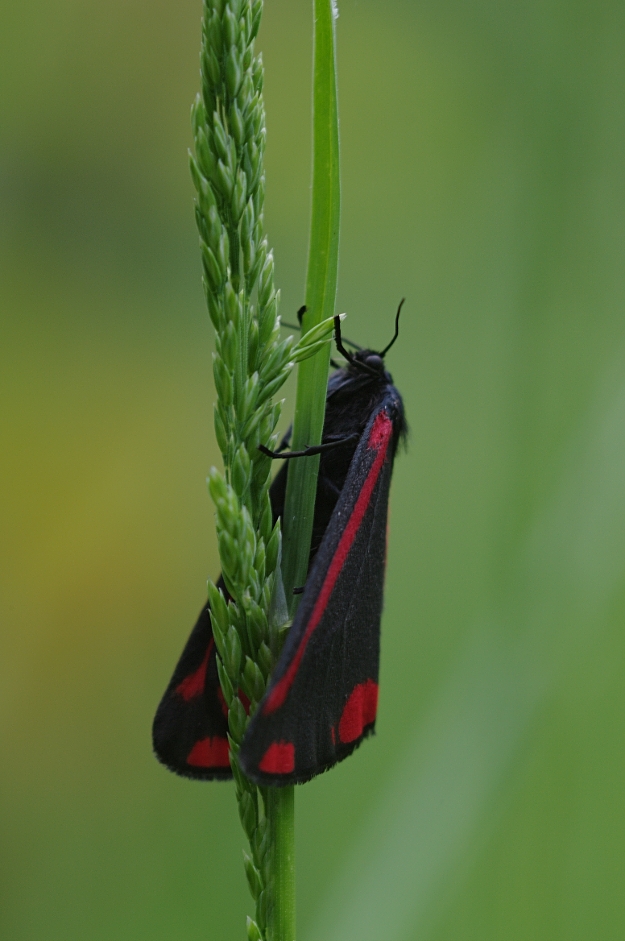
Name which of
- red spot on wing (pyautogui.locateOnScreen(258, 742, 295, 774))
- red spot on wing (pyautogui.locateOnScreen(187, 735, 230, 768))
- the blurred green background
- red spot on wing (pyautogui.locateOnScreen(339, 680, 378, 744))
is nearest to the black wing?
red spot on wing (pyautogui.locateOnScreen(187, 735, 230, 768))

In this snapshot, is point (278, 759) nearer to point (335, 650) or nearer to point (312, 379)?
point (335, 650)

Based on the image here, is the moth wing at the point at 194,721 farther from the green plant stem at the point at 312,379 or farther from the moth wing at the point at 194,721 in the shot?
the green plant stem at the point at 312,379

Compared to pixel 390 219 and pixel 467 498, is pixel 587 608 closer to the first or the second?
pixel 467 498

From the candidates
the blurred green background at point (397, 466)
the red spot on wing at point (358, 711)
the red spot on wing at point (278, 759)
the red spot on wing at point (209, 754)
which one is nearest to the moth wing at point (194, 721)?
the red spot on wing at point (209, 754)

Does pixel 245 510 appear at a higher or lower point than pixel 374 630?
higher

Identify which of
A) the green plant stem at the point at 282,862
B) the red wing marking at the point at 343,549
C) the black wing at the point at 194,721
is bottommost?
the green plant stem at the point at 282,862

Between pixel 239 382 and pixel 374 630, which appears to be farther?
pixel 374 630

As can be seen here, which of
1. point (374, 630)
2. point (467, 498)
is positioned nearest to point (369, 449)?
point (374, 630)
